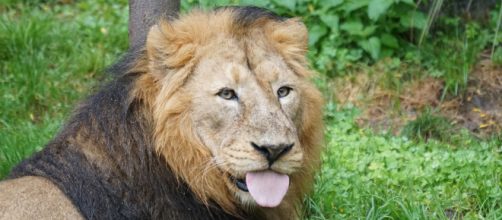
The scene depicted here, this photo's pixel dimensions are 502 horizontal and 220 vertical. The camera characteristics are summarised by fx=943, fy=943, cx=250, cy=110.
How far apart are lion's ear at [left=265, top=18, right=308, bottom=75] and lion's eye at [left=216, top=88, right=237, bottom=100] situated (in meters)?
0.44

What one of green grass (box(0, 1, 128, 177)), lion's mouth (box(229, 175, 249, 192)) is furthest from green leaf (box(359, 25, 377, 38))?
lion's mouth (box(229, 175, 249, 192))

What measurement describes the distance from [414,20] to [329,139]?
5.27ft

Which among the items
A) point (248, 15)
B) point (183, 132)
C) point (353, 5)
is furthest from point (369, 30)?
point (183, 132)

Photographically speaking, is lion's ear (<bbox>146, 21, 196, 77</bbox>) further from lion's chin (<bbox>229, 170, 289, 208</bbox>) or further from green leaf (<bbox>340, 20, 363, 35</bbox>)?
green leaf (<bbox>340, 20, 363, 35</bbox>)

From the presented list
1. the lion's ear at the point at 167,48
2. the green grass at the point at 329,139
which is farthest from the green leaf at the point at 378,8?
the lion's ear at the point at 167,48

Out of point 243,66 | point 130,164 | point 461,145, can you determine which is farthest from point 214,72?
point 461,145

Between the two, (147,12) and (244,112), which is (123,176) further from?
(147,12)

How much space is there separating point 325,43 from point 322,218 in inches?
119

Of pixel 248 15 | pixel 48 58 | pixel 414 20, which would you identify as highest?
pixel 248 15

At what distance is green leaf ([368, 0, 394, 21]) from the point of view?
796 cm

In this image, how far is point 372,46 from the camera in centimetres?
843

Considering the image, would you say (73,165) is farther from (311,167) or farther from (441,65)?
(441,65)

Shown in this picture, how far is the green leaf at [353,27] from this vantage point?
841 centimetres

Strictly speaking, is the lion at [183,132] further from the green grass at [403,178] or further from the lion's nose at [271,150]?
the green grass at [403,178]
